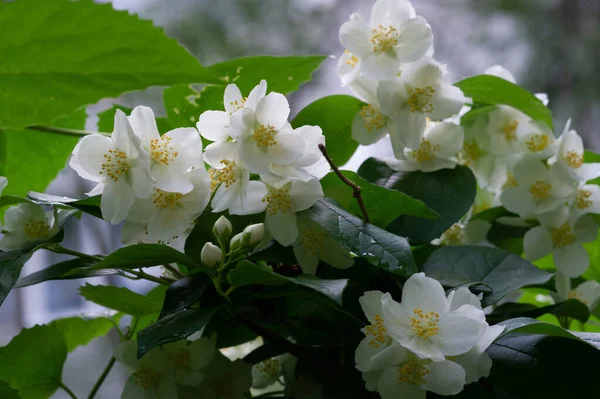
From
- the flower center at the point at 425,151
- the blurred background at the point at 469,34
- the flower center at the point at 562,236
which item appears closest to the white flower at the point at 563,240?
the flower center at the point at 562,236

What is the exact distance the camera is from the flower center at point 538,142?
1.91 ft

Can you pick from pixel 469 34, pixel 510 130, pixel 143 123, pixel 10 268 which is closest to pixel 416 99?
pixel 510 130

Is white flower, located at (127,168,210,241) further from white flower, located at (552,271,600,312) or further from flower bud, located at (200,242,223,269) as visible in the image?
white flower, located at (552,271,600,312)

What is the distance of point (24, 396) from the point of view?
0.51 meters

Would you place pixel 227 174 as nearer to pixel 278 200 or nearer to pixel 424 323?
pixel 278 200

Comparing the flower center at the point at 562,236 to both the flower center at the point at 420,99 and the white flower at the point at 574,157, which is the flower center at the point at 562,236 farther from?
the flower center at the point at 420,99

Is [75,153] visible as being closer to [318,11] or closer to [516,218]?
[516,218]

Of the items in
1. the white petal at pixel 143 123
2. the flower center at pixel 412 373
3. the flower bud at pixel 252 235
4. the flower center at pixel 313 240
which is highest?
the white petal at pixel 143 123

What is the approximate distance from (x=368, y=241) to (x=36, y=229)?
239 millimetres

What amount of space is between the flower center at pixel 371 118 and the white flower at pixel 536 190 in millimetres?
135

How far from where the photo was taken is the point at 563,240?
1.87 feet

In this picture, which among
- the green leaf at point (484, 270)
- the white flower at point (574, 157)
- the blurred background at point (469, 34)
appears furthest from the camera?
the blurred background at point (469, 34)

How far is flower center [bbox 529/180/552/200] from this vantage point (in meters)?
0.56

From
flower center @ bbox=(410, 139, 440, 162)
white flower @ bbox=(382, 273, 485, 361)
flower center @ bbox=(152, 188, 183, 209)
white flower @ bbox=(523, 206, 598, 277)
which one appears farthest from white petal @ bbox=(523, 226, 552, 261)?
flower center @ bbox=(152, 188, 183, 209)
